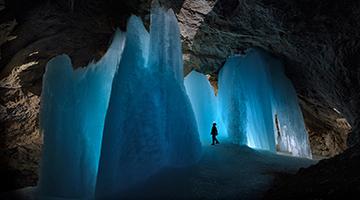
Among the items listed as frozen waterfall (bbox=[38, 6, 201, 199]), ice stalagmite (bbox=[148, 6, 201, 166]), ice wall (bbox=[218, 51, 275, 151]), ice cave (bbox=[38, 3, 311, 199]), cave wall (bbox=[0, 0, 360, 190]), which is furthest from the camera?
ice wall (bbox=[218, 51, 275, 151])

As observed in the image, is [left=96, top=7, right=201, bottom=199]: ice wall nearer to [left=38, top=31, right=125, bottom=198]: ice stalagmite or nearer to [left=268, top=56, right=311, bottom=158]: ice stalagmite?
[left=38, top=31, right=125, bottom=198]: ice stalagmite

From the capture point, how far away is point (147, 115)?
27.6 ft

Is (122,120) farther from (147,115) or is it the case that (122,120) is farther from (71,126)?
(71,126)

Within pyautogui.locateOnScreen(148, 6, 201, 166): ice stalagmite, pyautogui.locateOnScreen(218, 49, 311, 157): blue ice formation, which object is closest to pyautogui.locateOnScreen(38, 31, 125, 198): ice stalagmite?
pyautogui.locateOnScreen(148, 6, 201, 166): ice stalagmite

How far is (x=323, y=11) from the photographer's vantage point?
8.95m

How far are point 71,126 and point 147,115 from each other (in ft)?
9.89

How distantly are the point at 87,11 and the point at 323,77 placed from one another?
875 cm

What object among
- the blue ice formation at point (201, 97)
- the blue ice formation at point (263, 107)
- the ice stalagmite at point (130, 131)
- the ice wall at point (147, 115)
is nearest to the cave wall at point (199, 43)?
the blue ice formation at point (201, 97)

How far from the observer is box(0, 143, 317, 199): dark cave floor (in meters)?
6.66

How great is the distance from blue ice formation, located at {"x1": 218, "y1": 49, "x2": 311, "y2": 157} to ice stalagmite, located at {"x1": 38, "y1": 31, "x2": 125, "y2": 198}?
16.9 feet

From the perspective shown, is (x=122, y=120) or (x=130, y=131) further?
(x=122, y=120)

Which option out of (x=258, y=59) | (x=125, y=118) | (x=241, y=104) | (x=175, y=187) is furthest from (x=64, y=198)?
(x=258, y=59)

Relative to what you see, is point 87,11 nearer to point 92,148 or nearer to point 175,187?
point 92,148

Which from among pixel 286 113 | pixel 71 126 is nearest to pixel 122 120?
pixel 71 126
